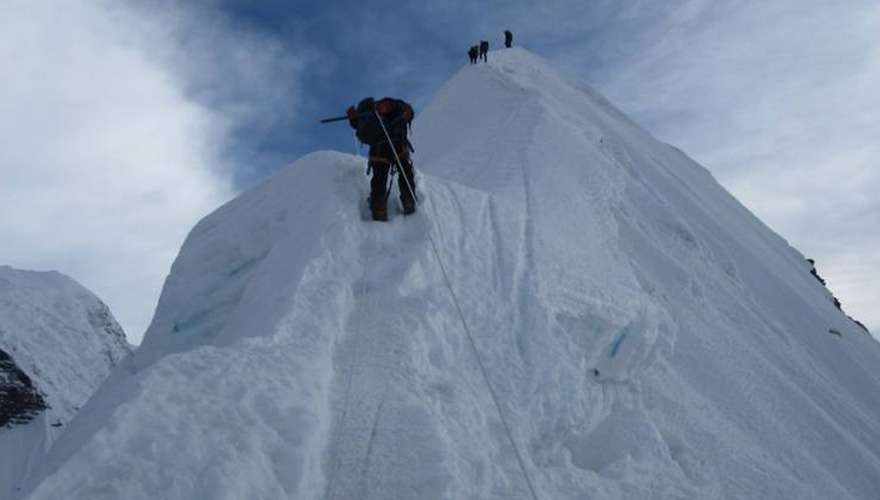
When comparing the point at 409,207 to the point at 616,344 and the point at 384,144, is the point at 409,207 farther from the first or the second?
the point at 616,344

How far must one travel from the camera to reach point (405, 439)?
4.84m

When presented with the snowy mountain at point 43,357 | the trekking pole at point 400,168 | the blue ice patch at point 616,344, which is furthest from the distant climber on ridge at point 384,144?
the snowy mountain at point 43,357

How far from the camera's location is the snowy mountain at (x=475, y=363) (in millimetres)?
4211

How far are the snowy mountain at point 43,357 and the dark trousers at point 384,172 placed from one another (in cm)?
2160

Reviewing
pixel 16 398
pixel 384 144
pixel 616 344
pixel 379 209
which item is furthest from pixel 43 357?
pixel 616 344

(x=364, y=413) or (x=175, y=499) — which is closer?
(x=175, y=499)

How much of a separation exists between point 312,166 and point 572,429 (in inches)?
158

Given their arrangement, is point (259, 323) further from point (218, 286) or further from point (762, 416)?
point (762, 416)

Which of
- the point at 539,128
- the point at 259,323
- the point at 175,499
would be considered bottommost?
the point at 175,499

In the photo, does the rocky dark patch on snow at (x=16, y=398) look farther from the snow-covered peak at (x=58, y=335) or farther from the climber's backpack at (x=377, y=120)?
the climber's backpack at (x=377, y=120)

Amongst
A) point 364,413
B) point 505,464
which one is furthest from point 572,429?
point 364,413

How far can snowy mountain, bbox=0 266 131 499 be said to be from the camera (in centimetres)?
2669

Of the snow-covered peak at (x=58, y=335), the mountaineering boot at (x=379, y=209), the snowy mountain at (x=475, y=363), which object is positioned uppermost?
the snow-covered peak at (x=58, y=335)

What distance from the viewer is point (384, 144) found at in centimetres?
755
